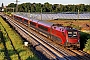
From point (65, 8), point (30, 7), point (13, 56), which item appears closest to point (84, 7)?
point (65, 8)

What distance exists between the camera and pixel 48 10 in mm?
164875

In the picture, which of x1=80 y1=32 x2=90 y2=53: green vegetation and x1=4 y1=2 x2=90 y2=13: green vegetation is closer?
x1=80 y1=32 x2=90 y2=53: green vegetation

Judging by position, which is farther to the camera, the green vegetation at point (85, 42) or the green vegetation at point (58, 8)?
the green vegetation at point (58, 8)

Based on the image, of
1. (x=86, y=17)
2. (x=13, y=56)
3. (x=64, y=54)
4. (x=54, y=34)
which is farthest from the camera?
(x=86, y=17)

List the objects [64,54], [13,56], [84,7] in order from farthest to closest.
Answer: [84,7] → [64,54] → [13,56]

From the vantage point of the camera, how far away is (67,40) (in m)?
32.1

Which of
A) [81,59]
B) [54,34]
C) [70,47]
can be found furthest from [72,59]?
[54,34]

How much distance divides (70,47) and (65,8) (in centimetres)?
13352

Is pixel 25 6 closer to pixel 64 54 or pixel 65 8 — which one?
pixel 65 8

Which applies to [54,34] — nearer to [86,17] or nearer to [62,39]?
[62,39]

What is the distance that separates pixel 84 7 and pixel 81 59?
137 metres

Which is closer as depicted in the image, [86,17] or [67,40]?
[67,40]

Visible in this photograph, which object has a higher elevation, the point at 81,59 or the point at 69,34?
the point at 69,34

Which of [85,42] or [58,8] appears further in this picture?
[58,8]
